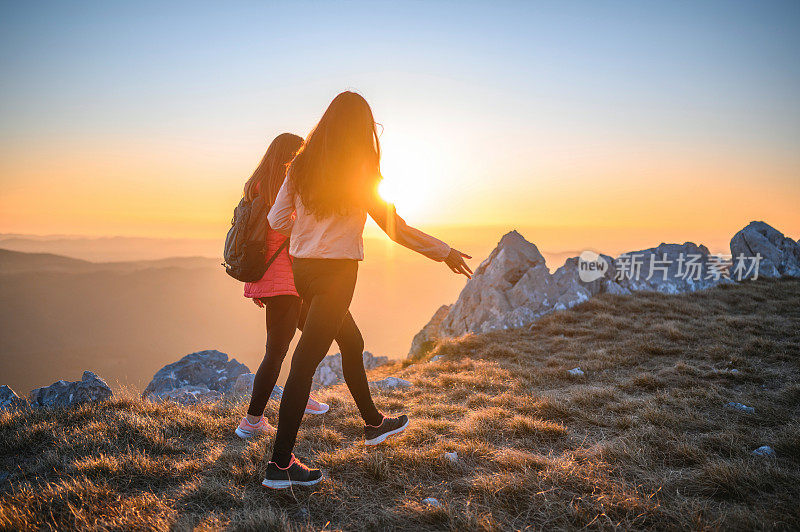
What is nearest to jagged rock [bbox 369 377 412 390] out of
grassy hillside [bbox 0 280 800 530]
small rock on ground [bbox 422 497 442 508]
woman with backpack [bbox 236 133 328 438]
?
grassy hillside [bbox 0 280 800 530]

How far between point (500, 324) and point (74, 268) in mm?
230560

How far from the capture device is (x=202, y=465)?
343cm

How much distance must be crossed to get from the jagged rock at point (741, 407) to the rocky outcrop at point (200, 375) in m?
8.65

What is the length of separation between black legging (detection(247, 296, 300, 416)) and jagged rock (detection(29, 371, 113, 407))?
119 inches

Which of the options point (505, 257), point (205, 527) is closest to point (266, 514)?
point (205, 527)

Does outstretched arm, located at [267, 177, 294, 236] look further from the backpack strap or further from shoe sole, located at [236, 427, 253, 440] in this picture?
shoe sole, located at [236, 427, 253, 440]

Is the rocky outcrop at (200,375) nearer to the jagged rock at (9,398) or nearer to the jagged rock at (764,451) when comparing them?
the jagged rock at (9,398)

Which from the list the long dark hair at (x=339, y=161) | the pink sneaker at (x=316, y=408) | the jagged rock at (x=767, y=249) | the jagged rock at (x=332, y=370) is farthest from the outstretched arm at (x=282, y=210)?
the jagged rock at (x=767, y=249)

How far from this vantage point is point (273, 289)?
3.88m

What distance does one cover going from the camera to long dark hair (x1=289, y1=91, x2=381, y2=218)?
2941mm

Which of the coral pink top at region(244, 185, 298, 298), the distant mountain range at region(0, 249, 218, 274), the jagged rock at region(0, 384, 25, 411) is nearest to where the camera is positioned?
the coral pink top at region(244, 185, 298, 298)

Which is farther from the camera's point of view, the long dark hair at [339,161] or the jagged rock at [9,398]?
the jagged rock at [9,398]

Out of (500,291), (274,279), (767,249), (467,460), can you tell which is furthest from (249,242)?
(767,249)

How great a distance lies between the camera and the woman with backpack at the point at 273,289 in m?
3.83
